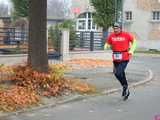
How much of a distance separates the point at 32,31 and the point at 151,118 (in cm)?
463

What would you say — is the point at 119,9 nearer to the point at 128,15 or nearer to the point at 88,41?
the point at 128,15

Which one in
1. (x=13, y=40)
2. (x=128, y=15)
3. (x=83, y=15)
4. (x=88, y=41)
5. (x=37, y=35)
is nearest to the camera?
(x=37, y=35)

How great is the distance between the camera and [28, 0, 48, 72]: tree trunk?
48.0 ft

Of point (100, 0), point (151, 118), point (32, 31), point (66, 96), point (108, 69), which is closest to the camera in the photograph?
point (151, 118)

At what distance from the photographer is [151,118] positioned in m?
11.3

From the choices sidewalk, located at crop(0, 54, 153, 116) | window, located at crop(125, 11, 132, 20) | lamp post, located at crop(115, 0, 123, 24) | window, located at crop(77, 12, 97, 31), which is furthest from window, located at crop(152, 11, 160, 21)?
sidewalk, located at crop(0, 54, 153, 116)

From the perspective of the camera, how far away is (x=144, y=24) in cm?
5022

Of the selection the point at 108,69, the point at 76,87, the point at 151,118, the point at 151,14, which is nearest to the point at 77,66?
the point at 108,69

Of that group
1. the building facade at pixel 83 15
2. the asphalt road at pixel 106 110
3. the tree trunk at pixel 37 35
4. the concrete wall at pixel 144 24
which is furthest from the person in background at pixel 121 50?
the building facade at pixel 83 15

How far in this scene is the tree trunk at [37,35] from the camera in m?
14.6

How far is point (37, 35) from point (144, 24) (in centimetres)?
3619

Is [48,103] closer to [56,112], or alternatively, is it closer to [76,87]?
[56,112]

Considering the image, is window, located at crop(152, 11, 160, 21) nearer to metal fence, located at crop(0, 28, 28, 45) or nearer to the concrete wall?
the concrete wall

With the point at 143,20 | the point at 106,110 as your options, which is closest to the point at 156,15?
the point at 143,20
